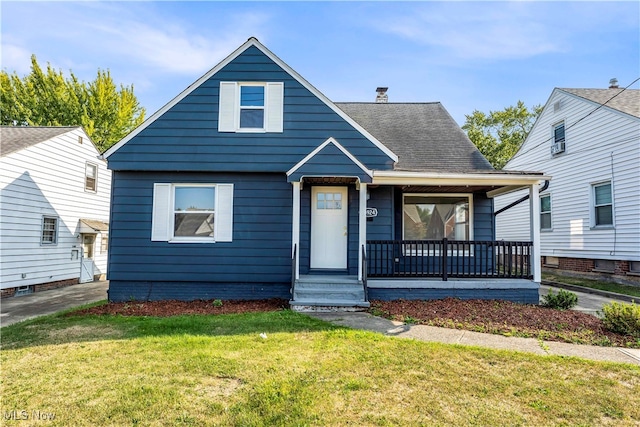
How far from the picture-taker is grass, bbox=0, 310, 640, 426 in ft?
9.77

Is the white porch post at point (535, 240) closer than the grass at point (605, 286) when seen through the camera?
Yes

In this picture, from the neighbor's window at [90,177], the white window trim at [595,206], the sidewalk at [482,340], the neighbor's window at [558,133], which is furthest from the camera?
the neighbor's window at [558,133]

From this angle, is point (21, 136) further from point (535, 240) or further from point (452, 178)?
point (535, 240)

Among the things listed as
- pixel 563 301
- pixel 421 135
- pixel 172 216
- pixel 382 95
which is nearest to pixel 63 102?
pixel 172 216

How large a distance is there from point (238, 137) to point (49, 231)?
8.29m

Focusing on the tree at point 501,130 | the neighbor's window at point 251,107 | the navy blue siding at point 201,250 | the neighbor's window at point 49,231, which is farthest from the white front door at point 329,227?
the tree at point 501,130

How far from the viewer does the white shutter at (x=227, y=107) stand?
8.21m

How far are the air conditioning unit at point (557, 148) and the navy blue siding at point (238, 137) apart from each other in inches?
371

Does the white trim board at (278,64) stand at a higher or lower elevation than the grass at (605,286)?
higher

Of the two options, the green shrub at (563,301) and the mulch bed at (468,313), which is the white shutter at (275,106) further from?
the green shrub at (563,301)

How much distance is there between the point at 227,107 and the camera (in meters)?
8.24

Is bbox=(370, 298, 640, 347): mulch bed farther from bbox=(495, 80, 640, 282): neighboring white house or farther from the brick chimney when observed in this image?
the brick chimney

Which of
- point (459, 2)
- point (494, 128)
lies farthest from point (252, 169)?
point (494, 128)

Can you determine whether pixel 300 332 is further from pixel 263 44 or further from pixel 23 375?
pixel 263 44
